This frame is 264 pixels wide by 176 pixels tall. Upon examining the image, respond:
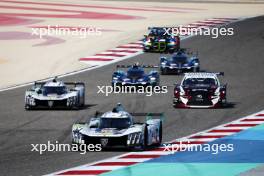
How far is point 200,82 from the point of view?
44.3 metres

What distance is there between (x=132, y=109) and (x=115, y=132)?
414 inches

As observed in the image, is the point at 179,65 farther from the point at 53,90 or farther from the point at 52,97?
the point at 52,97

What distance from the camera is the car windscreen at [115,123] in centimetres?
3300

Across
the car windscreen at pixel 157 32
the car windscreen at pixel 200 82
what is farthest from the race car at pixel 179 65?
the car windscreen at pixel 200 82

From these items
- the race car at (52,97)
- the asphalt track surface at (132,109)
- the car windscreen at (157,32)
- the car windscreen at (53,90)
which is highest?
the car windscreen at (157,32)

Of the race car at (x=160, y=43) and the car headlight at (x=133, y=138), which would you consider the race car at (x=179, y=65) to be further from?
the car headlight at (x=133, y=138)

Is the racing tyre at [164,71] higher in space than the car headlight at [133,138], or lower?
lower

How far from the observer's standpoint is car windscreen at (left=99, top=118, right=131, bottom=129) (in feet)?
108

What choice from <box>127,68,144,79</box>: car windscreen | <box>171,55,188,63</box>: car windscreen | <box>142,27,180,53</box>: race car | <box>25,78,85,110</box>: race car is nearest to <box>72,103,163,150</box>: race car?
<box>25,78,85,110</box>: race car

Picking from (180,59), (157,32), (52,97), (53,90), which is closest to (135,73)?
(180,59)

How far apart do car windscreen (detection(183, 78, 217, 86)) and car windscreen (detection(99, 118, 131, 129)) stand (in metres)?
11.3

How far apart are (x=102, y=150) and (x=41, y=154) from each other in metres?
1.91

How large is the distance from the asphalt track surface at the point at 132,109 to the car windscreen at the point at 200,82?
117 cm

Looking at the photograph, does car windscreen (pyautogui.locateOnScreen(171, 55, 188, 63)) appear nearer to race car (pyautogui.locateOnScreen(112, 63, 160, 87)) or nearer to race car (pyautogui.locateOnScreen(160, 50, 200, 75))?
race car (pyautogui.locateOnScreen(160, 50, 200, 75))
